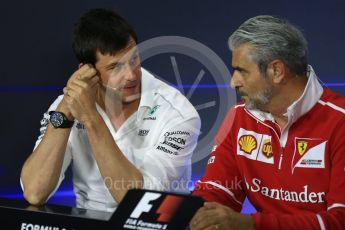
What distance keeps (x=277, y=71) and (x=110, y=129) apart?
72 cm

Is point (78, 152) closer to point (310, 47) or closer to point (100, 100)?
point (100, 100)

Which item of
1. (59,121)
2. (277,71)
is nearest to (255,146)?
(277,71)

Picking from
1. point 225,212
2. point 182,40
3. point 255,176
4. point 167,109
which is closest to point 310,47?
point 182,40

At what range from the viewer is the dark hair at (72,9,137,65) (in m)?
2.43

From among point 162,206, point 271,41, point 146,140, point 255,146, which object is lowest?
point 146,140

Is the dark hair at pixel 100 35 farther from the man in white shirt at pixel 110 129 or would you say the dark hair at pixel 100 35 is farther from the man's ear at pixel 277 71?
the man's ear at pixel 277 71

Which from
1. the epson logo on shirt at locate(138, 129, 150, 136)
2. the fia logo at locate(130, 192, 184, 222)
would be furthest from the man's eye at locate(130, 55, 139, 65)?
the fia logo at locate(130, 192, 184, 222)

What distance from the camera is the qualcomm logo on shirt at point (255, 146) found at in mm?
2150

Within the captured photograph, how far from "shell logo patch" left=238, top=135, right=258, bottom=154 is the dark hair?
1.81 ft

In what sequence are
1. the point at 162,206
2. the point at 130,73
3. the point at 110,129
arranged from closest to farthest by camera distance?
the point at 162,206
the point at 130,73
the point at 110,129

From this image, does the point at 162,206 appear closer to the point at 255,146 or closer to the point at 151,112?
the point at 255,146

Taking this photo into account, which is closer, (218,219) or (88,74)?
(218,219)

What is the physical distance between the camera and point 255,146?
218 centimetres

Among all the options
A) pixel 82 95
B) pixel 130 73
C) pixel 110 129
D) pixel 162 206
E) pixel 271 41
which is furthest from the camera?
pixel 110 129
